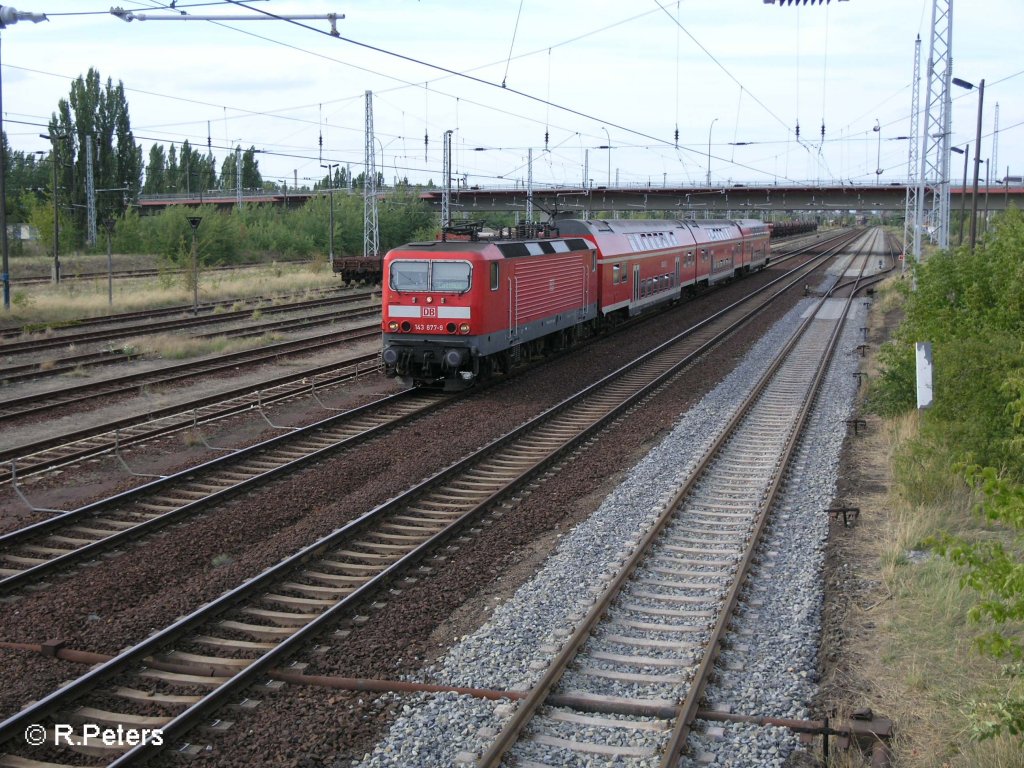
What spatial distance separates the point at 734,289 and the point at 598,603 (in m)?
38.1

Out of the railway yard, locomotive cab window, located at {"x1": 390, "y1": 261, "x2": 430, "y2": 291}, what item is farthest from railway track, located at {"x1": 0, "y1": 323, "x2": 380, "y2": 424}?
locomotive cab window, located at {"x1": 390, "y1": 261, "x2": 430, "y2": 291}

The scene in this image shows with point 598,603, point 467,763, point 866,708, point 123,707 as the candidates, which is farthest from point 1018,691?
point 123,707

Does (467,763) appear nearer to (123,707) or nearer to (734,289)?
(123,707)

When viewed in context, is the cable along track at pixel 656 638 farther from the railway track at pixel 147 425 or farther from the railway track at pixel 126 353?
the railway track at pixel 126 353

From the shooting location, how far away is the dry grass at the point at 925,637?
6.21 m

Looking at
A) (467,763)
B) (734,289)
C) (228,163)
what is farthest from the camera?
(228,163)

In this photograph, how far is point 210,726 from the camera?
21.5ft

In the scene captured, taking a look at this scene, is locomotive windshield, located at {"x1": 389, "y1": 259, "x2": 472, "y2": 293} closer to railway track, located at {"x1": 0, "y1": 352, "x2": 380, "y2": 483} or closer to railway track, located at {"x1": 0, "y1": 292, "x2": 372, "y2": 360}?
railway track, located at {"x1": 0, "y1": 352, "x2": 380, "y2": 483}

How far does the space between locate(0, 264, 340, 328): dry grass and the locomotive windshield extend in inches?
630

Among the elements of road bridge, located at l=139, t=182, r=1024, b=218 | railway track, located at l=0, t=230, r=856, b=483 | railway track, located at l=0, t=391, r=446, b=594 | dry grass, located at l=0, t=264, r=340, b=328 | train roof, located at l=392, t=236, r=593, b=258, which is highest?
road bridge, located at l=139, t=182, r=1024, b=218

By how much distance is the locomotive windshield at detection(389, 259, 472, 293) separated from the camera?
1786 centimetres

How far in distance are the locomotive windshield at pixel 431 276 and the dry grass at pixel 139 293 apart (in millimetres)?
16006

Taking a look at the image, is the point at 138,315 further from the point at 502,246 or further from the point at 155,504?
the point at 155,504

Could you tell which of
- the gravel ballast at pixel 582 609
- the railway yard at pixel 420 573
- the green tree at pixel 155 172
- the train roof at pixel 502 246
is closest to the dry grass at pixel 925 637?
the railway yard at pixel 420 573
